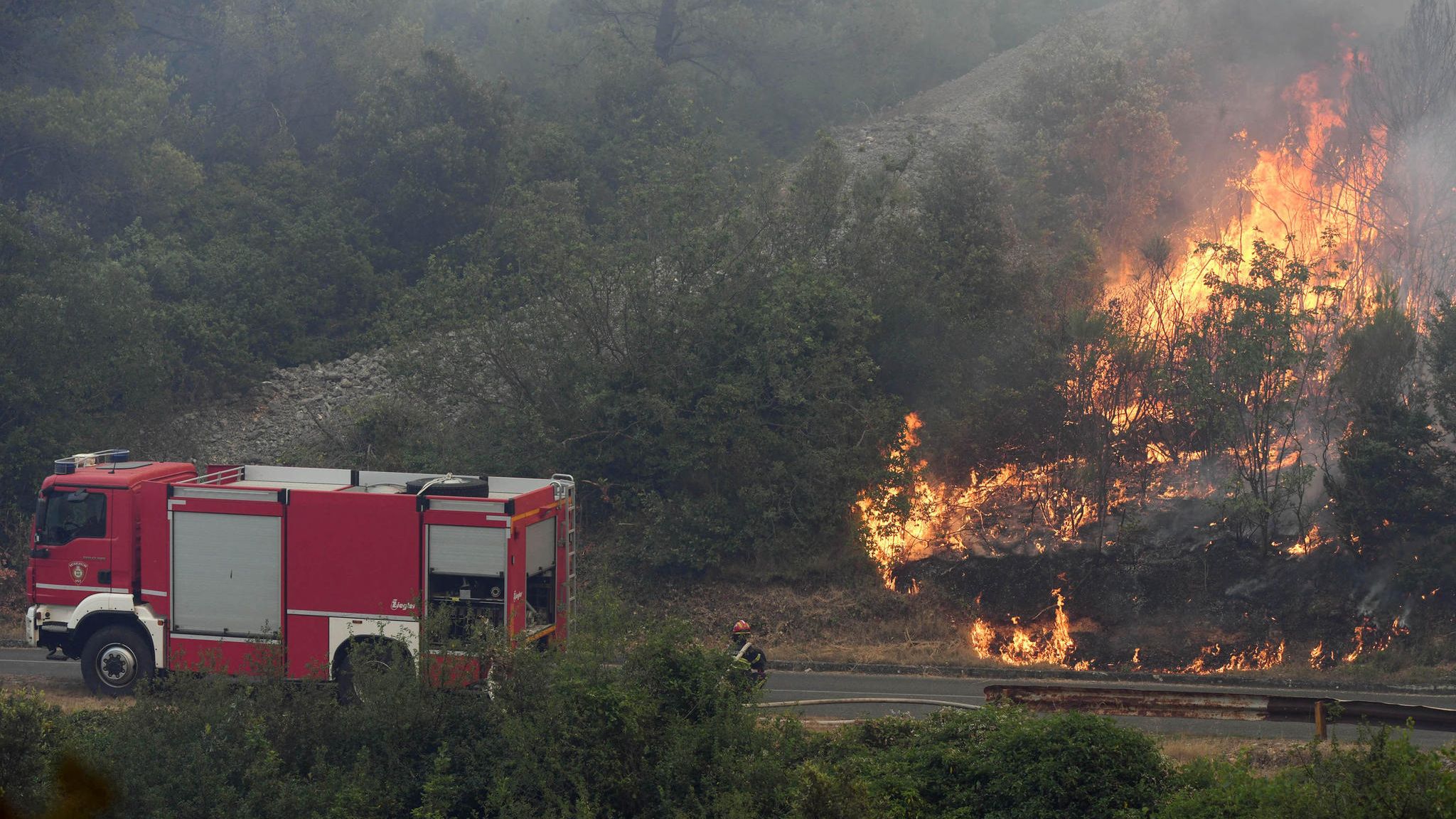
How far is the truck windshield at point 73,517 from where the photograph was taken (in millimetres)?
16812

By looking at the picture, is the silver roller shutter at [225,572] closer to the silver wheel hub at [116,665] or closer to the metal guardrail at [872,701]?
the silver wheel hub at [116,665]

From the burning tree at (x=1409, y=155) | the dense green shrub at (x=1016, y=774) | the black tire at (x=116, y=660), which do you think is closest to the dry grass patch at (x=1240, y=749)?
the dense green shrub at (x=1016, y=774)

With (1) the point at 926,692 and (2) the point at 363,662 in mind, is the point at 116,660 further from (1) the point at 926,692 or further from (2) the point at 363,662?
(1) the point at 926,692

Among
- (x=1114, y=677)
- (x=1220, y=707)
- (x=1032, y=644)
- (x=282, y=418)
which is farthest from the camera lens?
(x=282, y=418)

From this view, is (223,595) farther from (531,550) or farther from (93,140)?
(93,140)

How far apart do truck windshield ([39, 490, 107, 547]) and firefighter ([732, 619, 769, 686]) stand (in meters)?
9.88

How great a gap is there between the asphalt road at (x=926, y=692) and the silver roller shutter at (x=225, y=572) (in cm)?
380

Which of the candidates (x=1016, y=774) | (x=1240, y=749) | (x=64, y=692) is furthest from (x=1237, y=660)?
(x=64, y=692)

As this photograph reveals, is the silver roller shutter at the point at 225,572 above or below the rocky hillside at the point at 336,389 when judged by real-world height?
below

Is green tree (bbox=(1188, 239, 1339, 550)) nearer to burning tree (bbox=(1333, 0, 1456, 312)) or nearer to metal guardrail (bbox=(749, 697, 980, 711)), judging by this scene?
metal guardrail (bbox=(749, 697, 980, 711))

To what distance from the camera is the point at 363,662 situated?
14.5 meters

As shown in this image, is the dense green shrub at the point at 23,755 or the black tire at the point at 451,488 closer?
the dense green shrub at the point at 23,755

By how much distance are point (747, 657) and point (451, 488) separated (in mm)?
5411

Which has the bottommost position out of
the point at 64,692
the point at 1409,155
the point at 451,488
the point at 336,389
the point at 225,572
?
the point at 64,692
